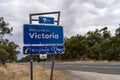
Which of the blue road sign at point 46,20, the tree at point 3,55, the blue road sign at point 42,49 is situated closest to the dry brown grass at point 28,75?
the blue road sign at point 42,49

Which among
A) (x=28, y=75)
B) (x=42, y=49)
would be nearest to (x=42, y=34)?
(x=42, y=49)

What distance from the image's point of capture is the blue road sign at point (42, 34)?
35.2 feet

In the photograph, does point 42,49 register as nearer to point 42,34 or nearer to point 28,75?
point 42,34

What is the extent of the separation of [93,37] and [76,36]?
11.6ft

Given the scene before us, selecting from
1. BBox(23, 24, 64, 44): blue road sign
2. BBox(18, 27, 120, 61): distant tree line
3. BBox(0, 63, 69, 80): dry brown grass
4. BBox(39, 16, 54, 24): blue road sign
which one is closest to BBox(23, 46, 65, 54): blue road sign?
BBox(23, 24, 64, 44): blue road sign

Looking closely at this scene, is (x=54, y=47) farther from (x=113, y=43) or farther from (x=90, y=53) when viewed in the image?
(x=90, y=53)

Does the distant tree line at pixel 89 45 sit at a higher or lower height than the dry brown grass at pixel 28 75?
higher

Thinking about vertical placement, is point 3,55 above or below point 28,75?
above

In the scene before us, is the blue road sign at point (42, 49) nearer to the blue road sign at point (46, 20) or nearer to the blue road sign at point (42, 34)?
the blue road sign at point (42, 34)

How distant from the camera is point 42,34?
10.8 m

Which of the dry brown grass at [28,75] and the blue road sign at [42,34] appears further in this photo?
the dry brown grass at [28,75]

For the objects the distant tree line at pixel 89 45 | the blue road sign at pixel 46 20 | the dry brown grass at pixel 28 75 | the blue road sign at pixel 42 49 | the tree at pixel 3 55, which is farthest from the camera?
the distant tree line at pixel 89 45

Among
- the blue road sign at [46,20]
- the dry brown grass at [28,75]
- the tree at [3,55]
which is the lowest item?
the dry brown grass at [28,75]

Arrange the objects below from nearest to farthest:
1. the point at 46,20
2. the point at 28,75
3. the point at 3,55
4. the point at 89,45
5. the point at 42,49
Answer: the point at 42,49 < the point at 46,20 < the point at 28,75 < the point at 3,55 < the point at 89,45
